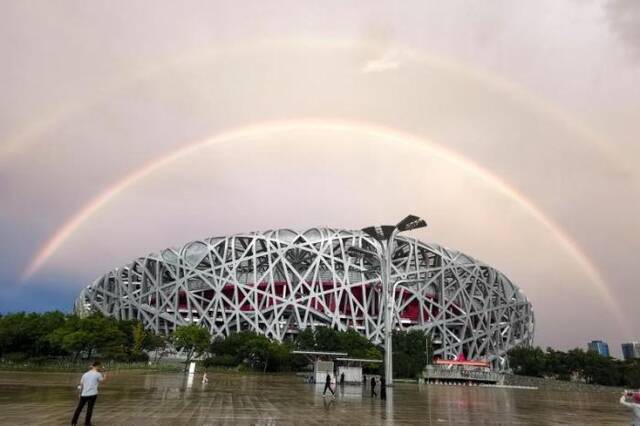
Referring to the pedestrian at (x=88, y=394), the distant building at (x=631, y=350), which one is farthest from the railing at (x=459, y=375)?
the distant building at (x=631, y=350)

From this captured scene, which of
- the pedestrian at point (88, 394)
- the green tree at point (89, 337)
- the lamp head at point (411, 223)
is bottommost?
the pedestrian at point (88, 394)

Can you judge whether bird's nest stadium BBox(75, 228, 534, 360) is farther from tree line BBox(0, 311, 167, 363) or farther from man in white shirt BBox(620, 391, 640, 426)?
man in white shirt BBox(620, 391, 640, 426)

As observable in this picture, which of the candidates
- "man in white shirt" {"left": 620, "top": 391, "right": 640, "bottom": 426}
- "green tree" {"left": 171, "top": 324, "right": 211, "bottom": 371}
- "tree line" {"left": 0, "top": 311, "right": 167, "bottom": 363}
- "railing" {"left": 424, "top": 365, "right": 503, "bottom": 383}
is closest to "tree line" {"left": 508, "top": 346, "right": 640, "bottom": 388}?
"railing" {"left": 424, "top": 365, "right": 503, "bottom": 383}

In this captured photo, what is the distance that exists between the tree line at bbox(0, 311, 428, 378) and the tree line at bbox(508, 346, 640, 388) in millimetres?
24736

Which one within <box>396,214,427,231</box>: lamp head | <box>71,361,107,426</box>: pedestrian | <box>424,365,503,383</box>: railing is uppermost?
<box>396,214,427,231</box>: lamp head

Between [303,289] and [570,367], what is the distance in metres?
47.1

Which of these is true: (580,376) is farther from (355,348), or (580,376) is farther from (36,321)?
(36,321)

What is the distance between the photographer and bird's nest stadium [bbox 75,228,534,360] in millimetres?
75312

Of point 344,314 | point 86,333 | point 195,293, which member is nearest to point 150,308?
point 195,293

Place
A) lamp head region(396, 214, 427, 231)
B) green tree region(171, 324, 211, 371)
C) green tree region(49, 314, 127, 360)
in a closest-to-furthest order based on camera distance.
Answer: lamp head region(396, 214, 427, 231), green tree region(49, 314, 127, 360), green tree region(171, 324, 211, 371)

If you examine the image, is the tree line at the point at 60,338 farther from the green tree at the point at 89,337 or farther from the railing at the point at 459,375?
the railing at the point at 459,375

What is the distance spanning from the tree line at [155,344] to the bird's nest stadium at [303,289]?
10.6m

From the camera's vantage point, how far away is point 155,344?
61.8m

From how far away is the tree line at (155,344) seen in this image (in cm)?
5178
